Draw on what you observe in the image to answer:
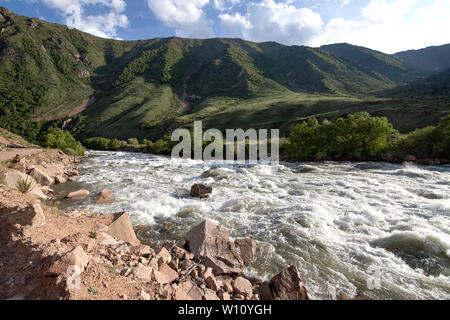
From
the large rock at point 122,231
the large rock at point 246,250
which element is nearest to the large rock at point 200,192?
the large rock at point 122,231

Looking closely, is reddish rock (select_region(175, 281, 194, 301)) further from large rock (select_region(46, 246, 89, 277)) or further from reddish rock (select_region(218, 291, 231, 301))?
large rock (select_region(46, 246, 89, 277))

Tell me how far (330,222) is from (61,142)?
48212 mm

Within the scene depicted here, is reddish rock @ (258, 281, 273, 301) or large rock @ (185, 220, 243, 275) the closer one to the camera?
reddish rock @ (258, 281, 273, 301)

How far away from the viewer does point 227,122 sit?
10300 cm

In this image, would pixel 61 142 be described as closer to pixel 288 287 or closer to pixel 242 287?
pixel 242 287

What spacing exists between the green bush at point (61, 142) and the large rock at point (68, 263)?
43223mm

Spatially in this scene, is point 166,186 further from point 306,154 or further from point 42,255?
point 306,154

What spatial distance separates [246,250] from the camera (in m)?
8.36

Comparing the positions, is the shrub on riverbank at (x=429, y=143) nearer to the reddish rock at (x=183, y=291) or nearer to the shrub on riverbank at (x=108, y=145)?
the reddish rock at (x=183, y=291)

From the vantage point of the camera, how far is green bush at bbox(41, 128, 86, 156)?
3933cm

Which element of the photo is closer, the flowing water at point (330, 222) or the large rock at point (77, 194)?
the flowing water at point (330, 222)

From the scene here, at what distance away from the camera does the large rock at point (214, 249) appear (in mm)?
7047

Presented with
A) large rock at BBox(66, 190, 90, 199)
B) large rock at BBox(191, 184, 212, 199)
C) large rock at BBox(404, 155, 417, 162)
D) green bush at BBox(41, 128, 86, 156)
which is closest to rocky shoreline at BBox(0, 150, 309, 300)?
large rock at BBox(66, 190, 90, 199)

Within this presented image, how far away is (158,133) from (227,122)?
33983 millimetres
